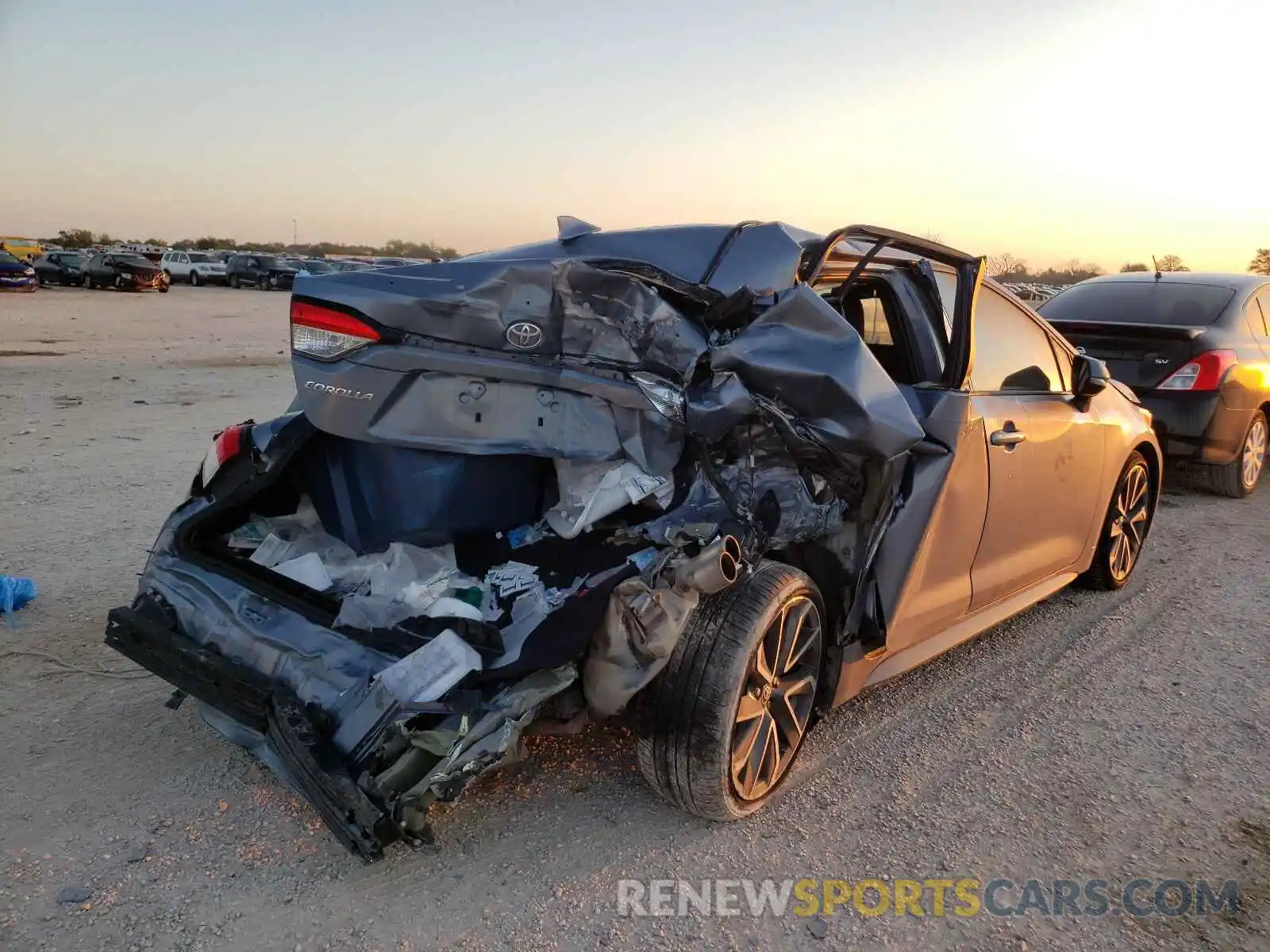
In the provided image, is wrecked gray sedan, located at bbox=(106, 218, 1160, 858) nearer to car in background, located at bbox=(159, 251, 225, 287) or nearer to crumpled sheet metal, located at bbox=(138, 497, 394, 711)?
crumpled sheet metal, located at bbox=(138, 497, 394, 711)

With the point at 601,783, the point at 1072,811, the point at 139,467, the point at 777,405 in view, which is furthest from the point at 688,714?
the point at 139,467

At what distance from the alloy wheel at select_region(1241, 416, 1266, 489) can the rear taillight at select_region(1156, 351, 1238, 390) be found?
2.57 ft

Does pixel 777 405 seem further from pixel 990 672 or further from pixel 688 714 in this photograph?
pixel 990 672

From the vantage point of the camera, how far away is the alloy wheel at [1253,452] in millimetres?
7496

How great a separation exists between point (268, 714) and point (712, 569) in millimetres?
1264

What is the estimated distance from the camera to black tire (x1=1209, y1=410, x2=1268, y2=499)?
748cm

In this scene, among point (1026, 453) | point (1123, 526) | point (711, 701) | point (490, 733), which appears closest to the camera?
point (490, 733)

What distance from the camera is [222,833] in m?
2.63

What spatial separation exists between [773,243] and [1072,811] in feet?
6.96

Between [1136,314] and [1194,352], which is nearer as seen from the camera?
[1194,352]

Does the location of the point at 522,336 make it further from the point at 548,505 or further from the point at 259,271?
the point at 259,271

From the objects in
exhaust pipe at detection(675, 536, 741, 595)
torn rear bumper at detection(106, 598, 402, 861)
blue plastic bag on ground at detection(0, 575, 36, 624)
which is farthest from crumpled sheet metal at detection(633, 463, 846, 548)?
blue plastic bag on ground at detection(0, 575, 36, 624)

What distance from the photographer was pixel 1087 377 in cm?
409

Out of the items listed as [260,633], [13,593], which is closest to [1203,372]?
[260,633]
